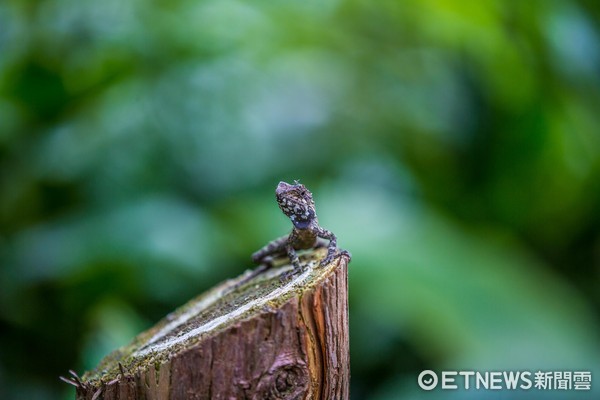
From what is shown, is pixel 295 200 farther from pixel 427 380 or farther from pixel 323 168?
pixel 323 168

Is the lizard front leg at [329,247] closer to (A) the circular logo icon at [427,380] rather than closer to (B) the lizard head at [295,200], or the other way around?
(B) the lizard head at [295,200]

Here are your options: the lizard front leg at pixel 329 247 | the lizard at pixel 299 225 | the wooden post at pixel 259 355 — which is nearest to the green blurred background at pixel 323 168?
the lizard at pixel 299 225

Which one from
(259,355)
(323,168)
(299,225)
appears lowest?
(259,355)

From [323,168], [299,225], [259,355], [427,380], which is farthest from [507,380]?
[323,168]

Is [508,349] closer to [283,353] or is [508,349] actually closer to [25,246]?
[283,353]

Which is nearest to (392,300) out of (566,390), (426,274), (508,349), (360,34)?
(426,274)

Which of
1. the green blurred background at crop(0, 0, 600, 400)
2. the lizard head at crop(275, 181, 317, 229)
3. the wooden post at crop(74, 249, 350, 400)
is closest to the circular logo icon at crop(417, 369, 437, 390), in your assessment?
the green blurred background at crop(0, 0, 600, 400)
